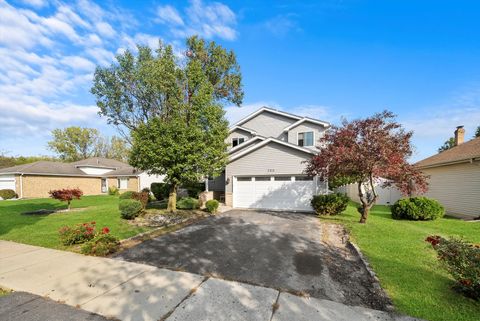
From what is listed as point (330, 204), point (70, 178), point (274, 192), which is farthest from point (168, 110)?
point (70, 178)

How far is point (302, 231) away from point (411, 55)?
35.7 ft

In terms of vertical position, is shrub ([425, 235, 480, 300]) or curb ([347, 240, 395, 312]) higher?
shrub ([425, 235, 480, 300])

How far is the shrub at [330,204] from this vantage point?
40.4 feet

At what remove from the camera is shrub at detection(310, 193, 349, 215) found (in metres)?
12.3

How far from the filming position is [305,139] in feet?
64.7

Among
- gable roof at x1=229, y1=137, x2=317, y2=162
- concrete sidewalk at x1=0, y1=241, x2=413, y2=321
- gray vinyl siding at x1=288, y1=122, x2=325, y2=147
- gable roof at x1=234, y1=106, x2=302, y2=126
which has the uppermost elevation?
gable roof at x1=234, y1=106, x2=302, y2=126

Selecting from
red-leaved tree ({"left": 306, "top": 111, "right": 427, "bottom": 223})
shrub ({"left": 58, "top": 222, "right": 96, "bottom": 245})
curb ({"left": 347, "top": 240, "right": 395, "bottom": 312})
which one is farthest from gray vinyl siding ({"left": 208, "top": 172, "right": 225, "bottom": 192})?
curb ({"left": 347, "top": 240, "right": 395, "bottom": 312})

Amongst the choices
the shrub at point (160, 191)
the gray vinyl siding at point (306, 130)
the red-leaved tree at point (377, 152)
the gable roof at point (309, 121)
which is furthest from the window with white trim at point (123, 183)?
the red-leaved tree at point (377, 152)

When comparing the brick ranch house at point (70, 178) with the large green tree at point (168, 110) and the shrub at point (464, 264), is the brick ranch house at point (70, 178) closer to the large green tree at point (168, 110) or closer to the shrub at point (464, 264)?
the large green tree at point (168, 110)

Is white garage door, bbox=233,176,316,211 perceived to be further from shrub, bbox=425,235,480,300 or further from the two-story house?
shrub, bbox=425,235,480,300

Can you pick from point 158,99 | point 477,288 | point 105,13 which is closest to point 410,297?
point 477,288

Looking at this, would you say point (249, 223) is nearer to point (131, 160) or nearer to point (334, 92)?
point (131, 160)

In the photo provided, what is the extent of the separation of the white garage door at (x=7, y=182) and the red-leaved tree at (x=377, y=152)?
3243 cm

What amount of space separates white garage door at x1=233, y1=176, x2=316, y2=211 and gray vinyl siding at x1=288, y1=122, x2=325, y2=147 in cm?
Answer: 650
